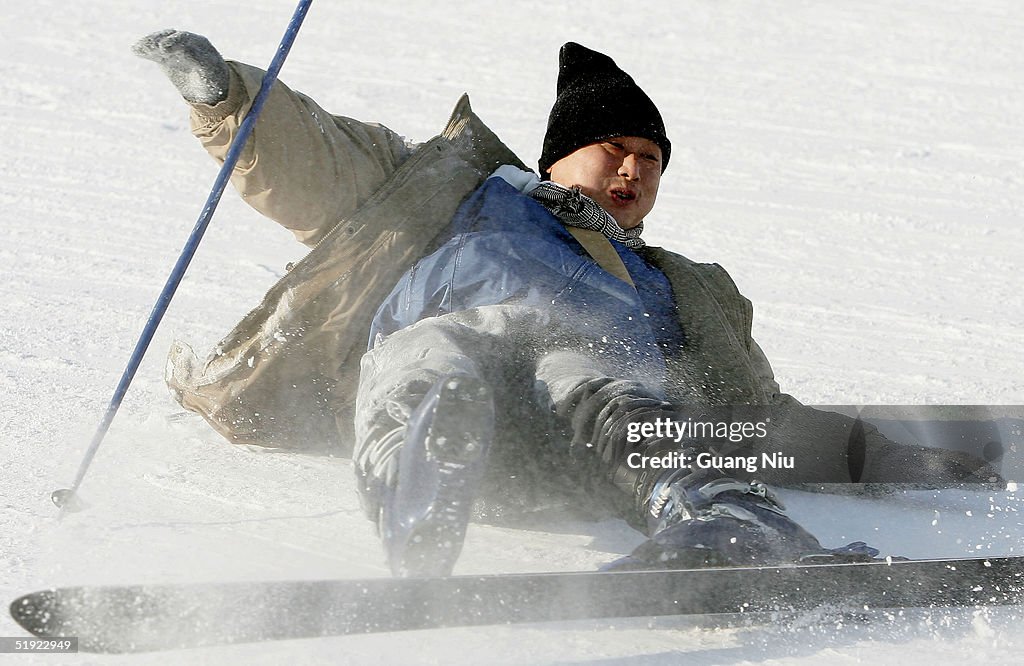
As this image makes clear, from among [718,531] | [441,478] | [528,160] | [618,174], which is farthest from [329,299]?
[528,160]

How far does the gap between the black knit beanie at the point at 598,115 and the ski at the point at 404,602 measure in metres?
1.26

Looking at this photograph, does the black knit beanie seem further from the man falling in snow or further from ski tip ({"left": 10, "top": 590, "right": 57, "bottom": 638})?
ski tip ({"left": 10, "top": 590, "right": 57, "bottom": 638})

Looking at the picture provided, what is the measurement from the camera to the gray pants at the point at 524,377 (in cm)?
184

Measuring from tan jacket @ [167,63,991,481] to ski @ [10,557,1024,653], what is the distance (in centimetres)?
63

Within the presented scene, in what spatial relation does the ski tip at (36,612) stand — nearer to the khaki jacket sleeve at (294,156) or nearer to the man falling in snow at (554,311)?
the man falling in snow at (554,311)

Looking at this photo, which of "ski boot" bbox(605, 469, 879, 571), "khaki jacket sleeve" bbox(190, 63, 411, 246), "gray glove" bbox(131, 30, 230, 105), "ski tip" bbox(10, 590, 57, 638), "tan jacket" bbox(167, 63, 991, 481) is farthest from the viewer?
"tan jacket" bbox(167, 63, 991, 481)

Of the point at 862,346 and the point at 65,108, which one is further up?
the point at 862,346

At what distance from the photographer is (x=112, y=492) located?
2.16 m

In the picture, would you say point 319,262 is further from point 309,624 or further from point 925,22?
point 925,22

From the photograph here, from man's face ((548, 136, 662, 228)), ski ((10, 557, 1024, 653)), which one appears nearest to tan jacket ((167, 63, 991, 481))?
man's face ((548, 136, 662, 228))

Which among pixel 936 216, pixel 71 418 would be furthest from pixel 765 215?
pixel 71 418

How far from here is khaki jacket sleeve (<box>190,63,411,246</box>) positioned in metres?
2.18

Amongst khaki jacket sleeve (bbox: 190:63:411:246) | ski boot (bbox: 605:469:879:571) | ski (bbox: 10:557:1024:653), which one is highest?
khaki jacket sleeve (bbox: 190:63:411:246)

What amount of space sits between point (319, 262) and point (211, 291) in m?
1.20
